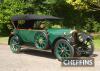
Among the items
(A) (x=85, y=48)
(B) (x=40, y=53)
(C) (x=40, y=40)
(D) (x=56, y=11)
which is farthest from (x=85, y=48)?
(D) (x=56, y=11)

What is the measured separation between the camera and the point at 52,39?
512 inches

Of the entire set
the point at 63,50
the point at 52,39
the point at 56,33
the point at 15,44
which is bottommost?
the point at 15,44

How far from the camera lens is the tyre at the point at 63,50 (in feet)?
40.3

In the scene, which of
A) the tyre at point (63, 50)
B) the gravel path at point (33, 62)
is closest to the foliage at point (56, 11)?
the gravel path at point (33, 62)

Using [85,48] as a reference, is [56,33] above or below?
above

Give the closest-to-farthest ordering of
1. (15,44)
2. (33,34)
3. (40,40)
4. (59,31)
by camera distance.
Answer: (59,31)
(40,40)
(33,34)
(15,44)

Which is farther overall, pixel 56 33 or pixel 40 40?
pixel 40 40

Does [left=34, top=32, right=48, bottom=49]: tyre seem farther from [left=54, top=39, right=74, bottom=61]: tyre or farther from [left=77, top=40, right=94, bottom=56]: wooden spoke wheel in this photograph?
[left=77, top=40, right=94, bottom=56]: wooden spoke wheel

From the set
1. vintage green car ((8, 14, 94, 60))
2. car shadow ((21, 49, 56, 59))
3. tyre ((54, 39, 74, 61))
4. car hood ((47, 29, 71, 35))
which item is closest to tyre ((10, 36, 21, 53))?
vintage green car ((8, 14, 94, 60))

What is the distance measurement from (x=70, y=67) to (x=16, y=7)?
16238mm

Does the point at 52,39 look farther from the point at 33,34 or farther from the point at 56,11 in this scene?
the point at 56,11

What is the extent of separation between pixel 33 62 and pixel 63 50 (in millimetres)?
1225

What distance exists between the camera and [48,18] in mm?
14500

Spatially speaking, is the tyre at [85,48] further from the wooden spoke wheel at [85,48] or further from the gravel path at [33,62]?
the gravel path at [33,62]
